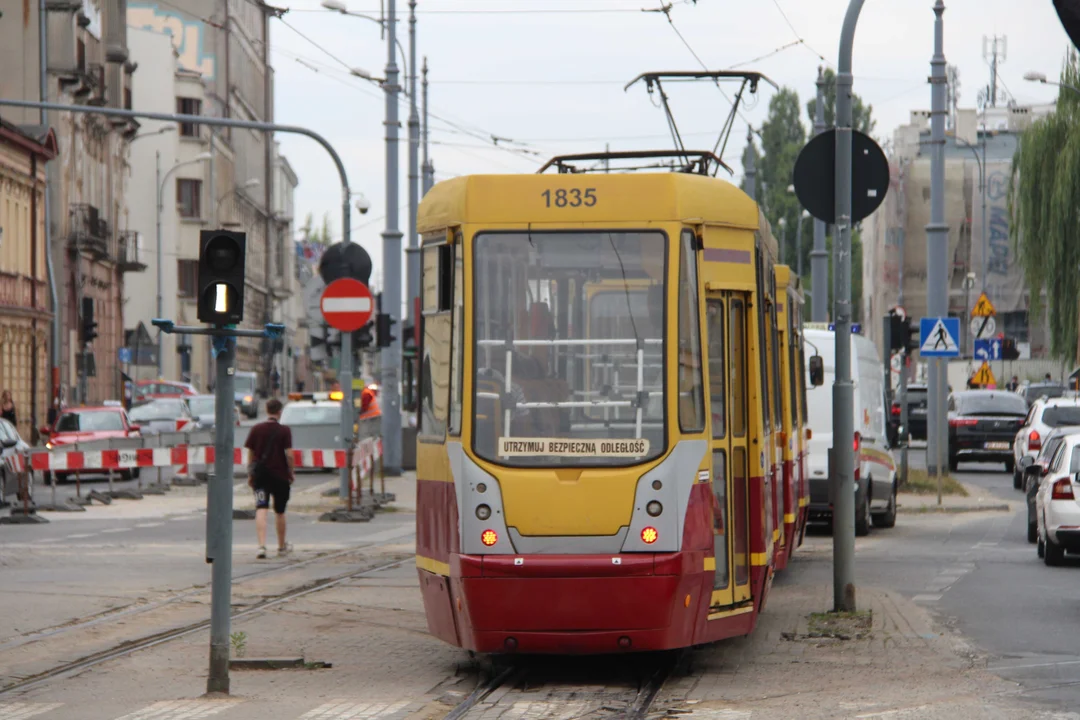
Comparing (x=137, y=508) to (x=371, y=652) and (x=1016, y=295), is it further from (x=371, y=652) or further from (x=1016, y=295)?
(x=1016, y=295)

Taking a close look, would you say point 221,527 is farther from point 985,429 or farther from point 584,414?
point 985,429

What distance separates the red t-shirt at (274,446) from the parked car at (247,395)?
192 ft

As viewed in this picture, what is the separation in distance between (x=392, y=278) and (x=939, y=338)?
11460mm

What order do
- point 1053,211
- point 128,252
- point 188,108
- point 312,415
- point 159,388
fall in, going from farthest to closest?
point 188,108, point 128,252, point 159,388, point 1053,211, point 312,415

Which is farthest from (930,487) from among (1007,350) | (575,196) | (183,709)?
(183,709)

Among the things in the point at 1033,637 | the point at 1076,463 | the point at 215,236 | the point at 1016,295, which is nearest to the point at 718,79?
the point at 1076,463

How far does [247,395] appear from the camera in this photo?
8619cm

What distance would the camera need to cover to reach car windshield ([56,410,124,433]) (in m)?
43.6

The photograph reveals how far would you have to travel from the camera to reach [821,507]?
79.1ft

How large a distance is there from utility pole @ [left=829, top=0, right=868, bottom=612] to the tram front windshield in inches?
147

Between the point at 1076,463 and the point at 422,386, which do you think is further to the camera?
the point at 1076,463

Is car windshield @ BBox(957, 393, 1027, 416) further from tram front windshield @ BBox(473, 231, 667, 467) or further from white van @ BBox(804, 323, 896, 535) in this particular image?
tram front windshield @ BBox(473, 231, 667, 467)

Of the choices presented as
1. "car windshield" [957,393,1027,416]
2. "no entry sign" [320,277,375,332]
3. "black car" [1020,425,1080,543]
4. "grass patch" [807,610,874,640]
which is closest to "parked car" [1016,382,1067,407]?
"car windshield" [957,393,1027,416]

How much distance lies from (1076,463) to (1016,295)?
248 ft
